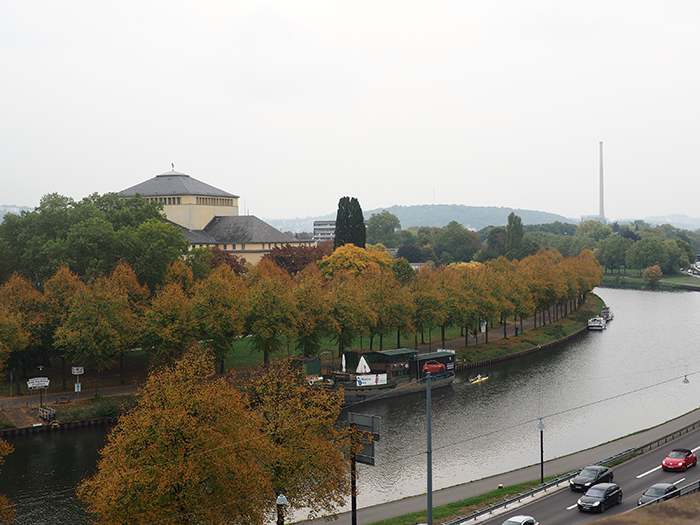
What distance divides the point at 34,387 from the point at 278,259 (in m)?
65.0

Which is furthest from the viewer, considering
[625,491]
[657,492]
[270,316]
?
[270,316]

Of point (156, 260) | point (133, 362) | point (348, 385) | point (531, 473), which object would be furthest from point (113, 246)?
point (531, 473)

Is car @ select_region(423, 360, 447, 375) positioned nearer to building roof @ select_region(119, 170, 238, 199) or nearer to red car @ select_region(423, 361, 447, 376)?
red car @ select_region(423, 361, 447, 376)

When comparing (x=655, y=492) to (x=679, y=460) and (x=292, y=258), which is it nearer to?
(x=679, y=460)

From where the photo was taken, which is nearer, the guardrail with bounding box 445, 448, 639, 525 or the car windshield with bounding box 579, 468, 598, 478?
the guardrail with bounding box 445, 448, 639, 525

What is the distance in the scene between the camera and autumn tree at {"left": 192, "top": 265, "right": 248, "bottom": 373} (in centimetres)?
6806

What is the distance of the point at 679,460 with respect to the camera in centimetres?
4166

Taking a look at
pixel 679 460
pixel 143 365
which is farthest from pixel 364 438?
pixel 143 365

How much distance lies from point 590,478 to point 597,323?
80690mm

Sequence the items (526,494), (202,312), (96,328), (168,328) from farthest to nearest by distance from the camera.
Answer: (202,312) < (168,328) < (96,328) < (526,494)

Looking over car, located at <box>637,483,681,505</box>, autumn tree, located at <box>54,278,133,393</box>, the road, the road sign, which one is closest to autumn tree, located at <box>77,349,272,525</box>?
the road

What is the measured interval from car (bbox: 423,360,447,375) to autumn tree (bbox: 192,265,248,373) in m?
21.4

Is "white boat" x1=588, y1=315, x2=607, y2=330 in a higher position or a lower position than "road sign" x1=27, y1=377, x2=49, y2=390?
lower

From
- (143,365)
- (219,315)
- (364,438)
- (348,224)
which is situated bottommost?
(143,365)
